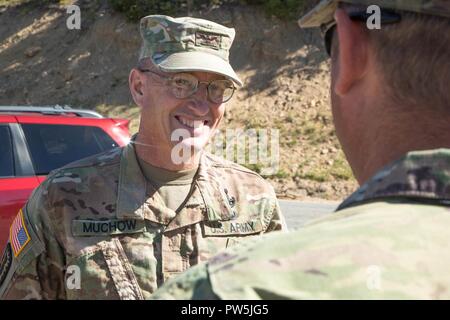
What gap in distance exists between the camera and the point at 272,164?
573 inches

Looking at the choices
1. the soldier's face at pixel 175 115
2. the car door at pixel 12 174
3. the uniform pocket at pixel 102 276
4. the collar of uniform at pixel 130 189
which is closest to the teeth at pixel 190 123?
the soldier's face at pixel 175 115

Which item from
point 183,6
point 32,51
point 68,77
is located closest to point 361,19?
point 68,77

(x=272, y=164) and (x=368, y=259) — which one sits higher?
(x=368, y=259)

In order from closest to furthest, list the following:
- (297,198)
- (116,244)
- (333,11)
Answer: (333,11) < (116,244) < (297,198)

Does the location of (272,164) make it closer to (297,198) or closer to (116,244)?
(297,198)

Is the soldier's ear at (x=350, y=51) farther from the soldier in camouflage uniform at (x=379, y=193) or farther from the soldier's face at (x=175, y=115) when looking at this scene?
the soldier's face at (x=175, y=115)

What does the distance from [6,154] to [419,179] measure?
5.17 metres

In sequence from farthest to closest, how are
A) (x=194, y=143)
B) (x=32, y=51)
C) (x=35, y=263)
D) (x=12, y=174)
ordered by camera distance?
(x=32, y=51)
(x=12, y=174)
(x=194, y=143)
(x=35, y=263)

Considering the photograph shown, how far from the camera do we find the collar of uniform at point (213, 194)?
2738 millimetres

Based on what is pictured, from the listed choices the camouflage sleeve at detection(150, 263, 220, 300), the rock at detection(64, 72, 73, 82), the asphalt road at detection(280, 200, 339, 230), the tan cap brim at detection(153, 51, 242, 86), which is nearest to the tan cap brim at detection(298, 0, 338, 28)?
the camouflage sleeve at detection(150, 263, 220, 300)

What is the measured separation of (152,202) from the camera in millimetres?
2680

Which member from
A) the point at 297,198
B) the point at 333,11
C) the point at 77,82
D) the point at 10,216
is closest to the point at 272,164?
the point at 297,198

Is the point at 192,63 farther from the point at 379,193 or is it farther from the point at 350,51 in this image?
the point at 379,193
